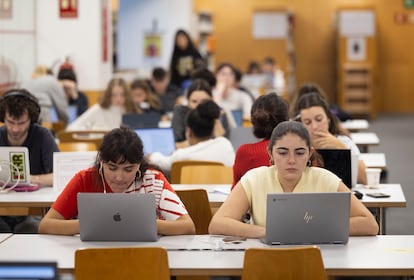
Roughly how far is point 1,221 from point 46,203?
597 millimetres

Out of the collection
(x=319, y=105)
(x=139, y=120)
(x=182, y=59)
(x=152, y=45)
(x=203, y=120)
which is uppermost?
(x=152, y=45)

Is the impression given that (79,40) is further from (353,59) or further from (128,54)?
(353,59)

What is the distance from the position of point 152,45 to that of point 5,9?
6.79 meters

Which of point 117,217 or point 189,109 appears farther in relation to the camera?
point 189,109

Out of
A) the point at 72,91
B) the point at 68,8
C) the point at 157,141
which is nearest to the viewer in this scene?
the point at 157,141

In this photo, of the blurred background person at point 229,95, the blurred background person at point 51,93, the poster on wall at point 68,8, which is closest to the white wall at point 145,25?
the poster on wall at point 68,8

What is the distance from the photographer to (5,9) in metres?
11.8

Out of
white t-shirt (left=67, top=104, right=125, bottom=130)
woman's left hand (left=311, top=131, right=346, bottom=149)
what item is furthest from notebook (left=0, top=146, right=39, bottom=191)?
white t-shirt (left=67, top=104, right=125, bottom=130)

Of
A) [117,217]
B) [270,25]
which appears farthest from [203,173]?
[270,25]

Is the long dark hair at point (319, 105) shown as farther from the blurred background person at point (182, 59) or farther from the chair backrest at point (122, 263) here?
the blurred background person at point (182, 59)

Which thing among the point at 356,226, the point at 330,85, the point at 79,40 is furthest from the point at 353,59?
the point at 356,226

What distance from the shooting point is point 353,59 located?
21.5 metres

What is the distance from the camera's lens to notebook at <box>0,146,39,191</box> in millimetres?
5828

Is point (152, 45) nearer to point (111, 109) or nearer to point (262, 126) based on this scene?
point (111, 109)
